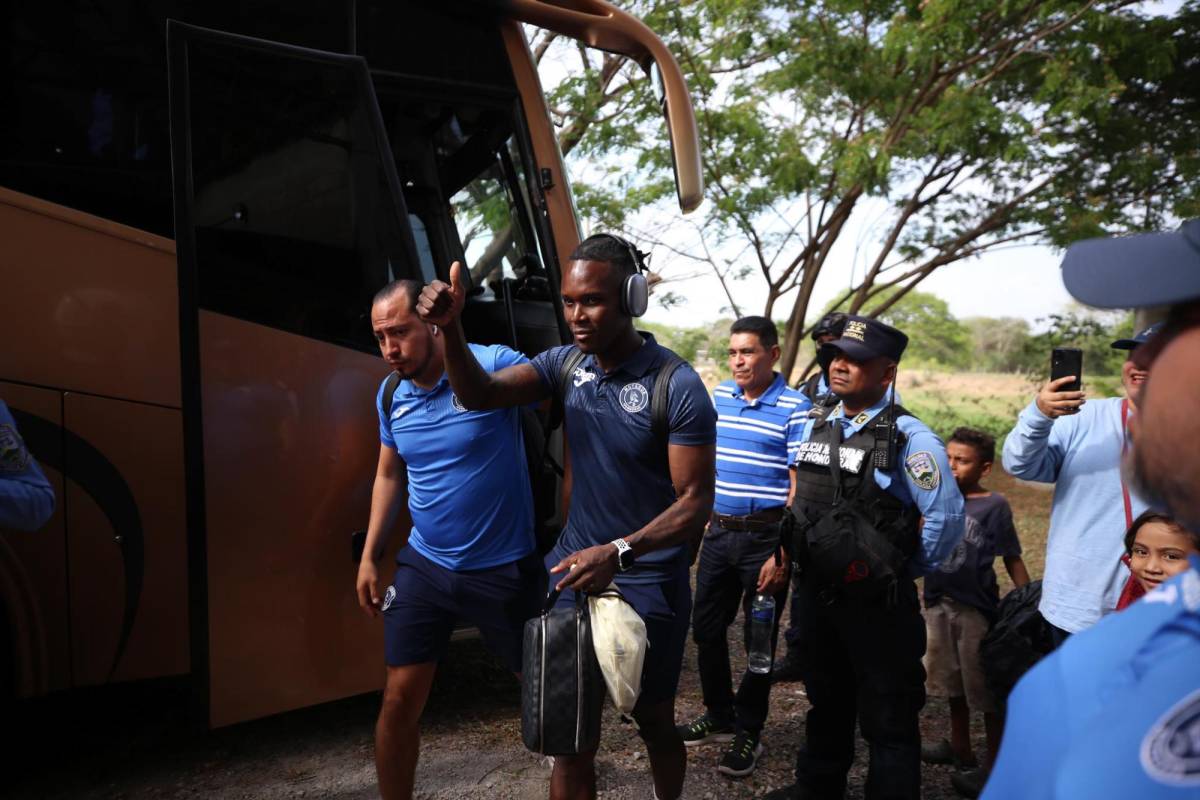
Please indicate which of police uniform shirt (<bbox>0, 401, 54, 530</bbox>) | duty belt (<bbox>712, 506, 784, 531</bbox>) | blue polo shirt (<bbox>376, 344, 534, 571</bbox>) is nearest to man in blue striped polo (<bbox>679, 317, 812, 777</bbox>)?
duty belt (<bbox>712, 506, 784, 531</bbox>)

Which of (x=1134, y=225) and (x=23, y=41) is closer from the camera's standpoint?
(x=23, y=41)

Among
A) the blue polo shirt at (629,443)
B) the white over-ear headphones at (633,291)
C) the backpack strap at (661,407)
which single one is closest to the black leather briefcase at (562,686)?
the blue polo shirt at (629,443)

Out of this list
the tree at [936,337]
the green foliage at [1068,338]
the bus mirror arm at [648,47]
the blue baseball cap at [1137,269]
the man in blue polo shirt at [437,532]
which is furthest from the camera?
the tree at [936,337]

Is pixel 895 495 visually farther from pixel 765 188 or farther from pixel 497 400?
pixel 765 188

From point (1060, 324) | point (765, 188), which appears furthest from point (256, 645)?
point (1060, 324)

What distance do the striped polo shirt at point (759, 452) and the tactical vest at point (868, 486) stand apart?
2.72 feet

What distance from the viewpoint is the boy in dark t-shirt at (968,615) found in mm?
3396

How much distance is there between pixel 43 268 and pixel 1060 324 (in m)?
11.9

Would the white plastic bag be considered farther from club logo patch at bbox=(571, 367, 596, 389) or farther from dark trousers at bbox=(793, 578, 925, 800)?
dark trousers at bbox=(793, 578, 925, 800)

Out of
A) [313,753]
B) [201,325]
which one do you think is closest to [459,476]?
[201,325]

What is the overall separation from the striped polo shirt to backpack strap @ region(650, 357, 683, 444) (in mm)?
1307

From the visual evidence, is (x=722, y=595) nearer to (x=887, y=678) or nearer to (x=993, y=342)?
(x=887, y=678)

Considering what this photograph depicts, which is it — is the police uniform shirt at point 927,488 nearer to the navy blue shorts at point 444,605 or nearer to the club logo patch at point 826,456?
the club logo patch at point 826,456

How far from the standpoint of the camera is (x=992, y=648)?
282cm
